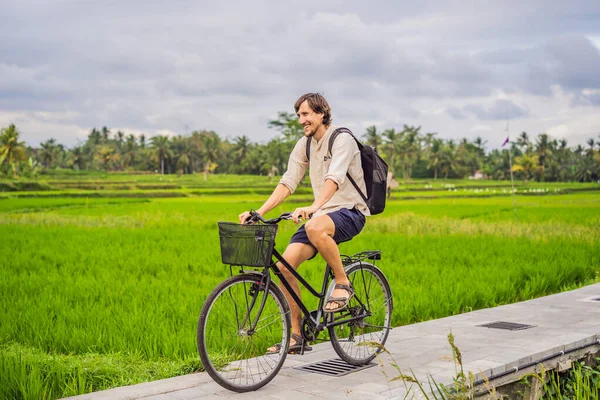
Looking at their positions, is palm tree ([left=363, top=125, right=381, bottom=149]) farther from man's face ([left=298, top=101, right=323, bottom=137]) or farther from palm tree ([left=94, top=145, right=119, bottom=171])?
man's face ([left=298, top=101, right=323, bottom=137])

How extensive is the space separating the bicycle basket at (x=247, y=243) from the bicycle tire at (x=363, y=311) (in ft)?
2.29

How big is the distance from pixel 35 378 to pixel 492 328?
3.43 m

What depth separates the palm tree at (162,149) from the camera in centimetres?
5409

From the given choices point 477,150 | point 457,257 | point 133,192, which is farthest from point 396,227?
point 477,150

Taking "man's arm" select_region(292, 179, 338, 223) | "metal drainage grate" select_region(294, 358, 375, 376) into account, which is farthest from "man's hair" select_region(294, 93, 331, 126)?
"metal drainage grate" select_region(294, 358, 375, 376)

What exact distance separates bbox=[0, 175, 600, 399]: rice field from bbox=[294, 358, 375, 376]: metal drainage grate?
0.75 meters

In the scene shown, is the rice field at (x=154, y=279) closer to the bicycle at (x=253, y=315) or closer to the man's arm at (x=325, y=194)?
the bicycle at (x=253, y=315)

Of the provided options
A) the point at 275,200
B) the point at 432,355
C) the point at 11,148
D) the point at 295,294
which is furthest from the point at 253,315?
the point at 11,148

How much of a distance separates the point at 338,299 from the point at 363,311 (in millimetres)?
501

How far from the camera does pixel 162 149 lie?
55.3 metres

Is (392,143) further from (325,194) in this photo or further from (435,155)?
(325,194)

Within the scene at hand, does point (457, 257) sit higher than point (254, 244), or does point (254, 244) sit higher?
point (254, 244)

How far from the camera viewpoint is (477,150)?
88688mm

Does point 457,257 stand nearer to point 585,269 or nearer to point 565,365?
point 585,269
